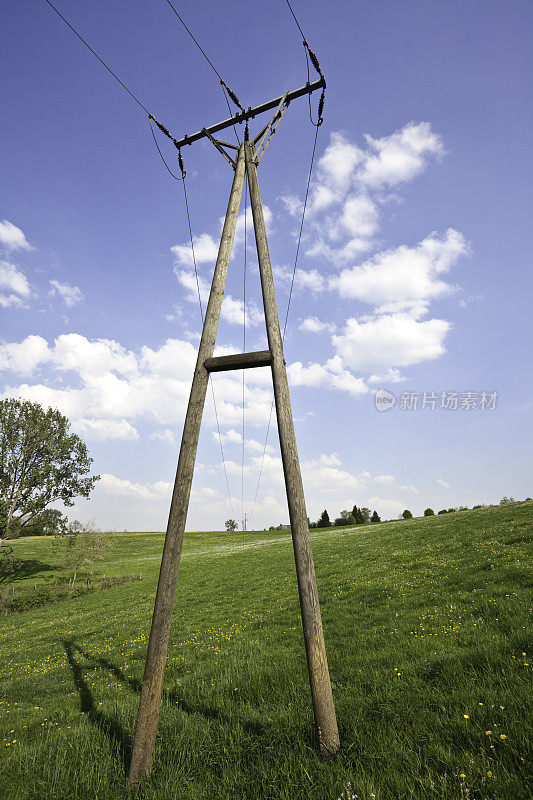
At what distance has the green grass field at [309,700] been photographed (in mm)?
3615

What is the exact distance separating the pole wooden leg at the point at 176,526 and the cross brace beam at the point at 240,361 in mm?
180

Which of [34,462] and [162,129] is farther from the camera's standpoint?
[34,462]

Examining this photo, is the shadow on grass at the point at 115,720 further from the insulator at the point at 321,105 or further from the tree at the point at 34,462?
the tree at the point at 34,462

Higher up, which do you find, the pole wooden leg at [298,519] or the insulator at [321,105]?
the insulator at [321,105]

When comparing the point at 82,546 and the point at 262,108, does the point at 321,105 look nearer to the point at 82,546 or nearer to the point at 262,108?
the point at 262,108

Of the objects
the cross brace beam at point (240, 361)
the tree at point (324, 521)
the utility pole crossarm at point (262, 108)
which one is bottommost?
the tree at point (324, 521)

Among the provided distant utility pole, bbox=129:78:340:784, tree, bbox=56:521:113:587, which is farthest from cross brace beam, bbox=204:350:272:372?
tree, bbox=56:521:113:587

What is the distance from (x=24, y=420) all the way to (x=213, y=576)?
2446 cm

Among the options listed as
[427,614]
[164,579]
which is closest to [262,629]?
[427,614]

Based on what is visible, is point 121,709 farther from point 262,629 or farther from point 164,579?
point 262,629

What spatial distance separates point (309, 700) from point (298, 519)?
2844 mm

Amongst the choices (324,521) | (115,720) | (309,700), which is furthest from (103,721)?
(324,521)

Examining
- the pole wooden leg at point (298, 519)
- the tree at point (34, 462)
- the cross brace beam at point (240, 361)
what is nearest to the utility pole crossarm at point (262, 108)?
the pole wooden leg at point (298, 519)

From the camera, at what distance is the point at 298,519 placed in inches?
190
